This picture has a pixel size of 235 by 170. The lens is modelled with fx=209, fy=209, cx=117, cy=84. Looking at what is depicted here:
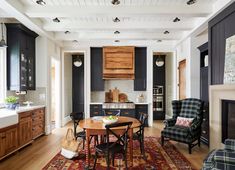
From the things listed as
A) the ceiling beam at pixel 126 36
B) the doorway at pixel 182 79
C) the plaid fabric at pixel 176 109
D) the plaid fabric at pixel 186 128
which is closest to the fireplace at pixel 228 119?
the plaid fabric at pixel 186 128

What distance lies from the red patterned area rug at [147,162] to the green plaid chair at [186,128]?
32cm

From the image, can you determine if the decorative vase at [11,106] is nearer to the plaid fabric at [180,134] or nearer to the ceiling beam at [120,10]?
the ceiling beam at [120,10]

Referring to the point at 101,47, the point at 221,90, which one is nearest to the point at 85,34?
the point at 101,47

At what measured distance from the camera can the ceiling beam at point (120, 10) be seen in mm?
4172

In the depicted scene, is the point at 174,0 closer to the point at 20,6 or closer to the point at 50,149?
the point at 20,6

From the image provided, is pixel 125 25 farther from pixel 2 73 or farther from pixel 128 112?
pixel 2 73

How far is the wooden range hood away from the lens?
7.42 meters

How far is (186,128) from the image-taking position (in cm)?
450

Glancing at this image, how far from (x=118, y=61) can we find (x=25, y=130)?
12.8 ft

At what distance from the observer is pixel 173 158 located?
3992mm

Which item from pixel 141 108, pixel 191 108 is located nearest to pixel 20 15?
pixel 191 108

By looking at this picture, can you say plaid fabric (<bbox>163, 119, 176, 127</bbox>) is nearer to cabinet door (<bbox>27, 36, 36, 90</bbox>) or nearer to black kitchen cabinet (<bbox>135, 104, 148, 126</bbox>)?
black kitchen cabinet (<bbox>135, 104, 148, 126</bbox>)

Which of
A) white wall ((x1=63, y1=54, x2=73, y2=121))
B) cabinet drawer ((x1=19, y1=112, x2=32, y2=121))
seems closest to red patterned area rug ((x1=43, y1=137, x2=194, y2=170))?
cabinet drawer ((x1=19, y1=112, x2=32, y2=121))

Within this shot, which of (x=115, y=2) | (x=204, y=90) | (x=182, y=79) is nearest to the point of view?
(x=115, y=2)
